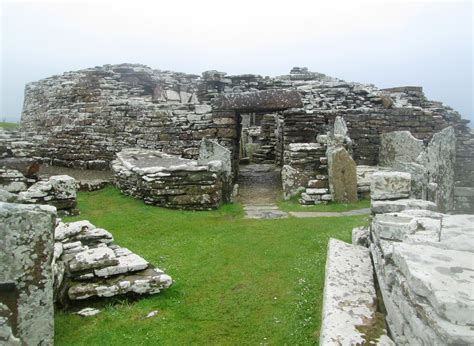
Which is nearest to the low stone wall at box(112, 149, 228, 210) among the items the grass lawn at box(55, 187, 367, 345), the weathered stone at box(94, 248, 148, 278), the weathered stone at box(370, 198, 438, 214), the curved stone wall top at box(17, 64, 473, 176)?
the grass lawn at box(55, 187, 367, 345)

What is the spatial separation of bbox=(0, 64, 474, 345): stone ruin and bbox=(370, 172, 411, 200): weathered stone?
0.02 metres

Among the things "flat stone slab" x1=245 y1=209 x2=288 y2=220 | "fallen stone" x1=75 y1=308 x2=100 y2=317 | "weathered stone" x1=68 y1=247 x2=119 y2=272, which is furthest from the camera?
"flat stone slab" x1=245 y1=209 x2=288 y2=220

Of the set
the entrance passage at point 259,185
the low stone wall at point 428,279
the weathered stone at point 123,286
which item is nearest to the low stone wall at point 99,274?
the weathered stone at point 123,286

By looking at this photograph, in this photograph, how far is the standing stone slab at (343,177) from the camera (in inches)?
379

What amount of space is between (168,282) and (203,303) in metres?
0.49

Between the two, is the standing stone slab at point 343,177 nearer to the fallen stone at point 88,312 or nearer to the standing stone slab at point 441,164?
the standing stone slab at point 441,164

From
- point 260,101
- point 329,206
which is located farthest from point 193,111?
point 329,206

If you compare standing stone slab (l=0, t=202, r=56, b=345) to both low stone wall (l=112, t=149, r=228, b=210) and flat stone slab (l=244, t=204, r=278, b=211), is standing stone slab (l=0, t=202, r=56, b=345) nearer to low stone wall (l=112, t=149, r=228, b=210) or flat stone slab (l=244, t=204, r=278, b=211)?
low stone wall (l=112, t=149, r=228, b=210)

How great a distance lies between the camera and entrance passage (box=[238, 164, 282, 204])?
10.9m

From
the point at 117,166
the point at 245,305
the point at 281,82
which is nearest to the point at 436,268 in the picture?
the point at 245,305

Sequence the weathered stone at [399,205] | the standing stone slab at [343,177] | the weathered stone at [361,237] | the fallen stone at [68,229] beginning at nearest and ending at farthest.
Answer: the weathered stone at [399,205] < the weathered stone at [361,237] < the fallen stone at [68,229] < the standing stone slab at [343,177]

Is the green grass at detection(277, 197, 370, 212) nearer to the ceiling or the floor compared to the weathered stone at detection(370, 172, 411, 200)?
nearer to the floor

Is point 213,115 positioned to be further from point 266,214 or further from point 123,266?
point 123,266

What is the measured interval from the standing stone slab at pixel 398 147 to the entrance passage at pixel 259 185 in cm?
344
